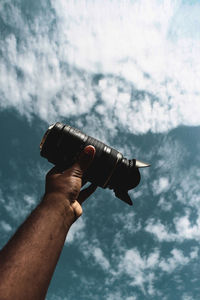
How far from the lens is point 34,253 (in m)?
1.20

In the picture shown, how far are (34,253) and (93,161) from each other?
5.91 ft

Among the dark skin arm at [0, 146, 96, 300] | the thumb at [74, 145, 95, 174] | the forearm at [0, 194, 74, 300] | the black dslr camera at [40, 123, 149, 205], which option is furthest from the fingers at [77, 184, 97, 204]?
the forearm at [0, 194, 74, 300]

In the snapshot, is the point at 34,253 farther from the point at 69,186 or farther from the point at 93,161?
the point at 93,161

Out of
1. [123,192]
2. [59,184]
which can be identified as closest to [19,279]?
[59,184]

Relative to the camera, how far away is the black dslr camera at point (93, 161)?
9.64 feet

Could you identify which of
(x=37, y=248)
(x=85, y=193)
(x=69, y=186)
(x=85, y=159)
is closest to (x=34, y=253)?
(x=37, y=248)

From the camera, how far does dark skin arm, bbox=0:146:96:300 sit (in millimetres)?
1012

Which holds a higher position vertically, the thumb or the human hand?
the thumb

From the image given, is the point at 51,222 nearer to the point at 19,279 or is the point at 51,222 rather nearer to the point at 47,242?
the point at 47,242

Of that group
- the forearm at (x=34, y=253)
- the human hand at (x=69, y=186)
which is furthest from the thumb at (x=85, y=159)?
the forearm at (x=34, y=253)

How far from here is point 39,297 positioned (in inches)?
41.9

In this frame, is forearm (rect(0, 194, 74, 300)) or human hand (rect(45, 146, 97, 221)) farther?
human hand (rect(45, 146, 97, 221))

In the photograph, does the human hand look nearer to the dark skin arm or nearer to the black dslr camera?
the dark skin arm

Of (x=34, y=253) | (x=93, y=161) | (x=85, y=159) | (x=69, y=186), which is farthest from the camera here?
(x=93, y=161)
